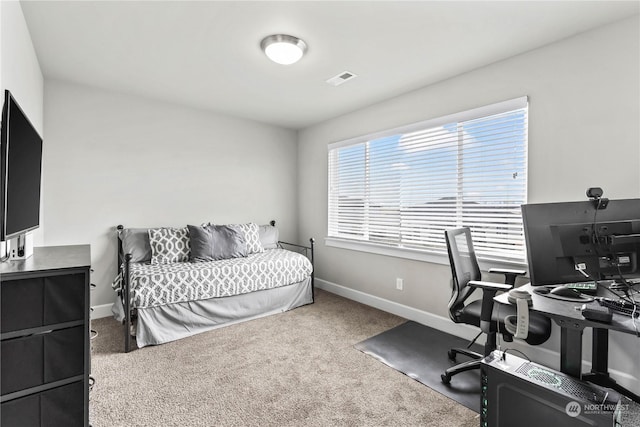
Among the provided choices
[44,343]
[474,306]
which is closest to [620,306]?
[474,306]

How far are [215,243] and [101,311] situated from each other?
1.38 metres

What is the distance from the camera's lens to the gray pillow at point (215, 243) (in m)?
3.47

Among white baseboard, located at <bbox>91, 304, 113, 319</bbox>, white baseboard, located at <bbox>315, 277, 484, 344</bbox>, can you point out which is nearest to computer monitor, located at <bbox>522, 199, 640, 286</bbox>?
white baseboard, located at <bbox>315, 277, 484, 344</bbox>

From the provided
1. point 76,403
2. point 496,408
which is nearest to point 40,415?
point 76,403

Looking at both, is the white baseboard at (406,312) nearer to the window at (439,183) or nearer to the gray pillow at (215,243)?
the window at (439,183)

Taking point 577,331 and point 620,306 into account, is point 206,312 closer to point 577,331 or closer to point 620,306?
point 577,331

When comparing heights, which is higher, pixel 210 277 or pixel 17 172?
pixel 17 172

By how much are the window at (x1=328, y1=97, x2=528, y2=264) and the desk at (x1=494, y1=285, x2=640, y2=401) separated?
789 millimetres

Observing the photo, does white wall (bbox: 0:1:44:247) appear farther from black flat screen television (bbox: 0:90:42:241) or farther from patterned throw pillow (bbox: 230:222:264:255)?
patterned throw pillow (bbox: 230:222:264:255)

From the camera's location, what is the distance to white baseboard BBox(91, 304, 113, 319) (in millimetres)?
3328

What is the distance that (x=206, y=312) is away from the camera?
10.1 feet

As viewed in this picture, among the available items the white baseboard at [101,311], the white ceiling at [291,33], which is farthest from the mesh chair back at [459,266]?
the white baseboard at [101,311]

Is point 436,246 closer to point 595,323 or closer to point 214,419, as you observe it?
point 595,323

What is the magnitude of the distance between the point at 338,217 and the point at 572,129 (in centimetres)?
268
